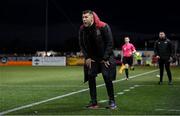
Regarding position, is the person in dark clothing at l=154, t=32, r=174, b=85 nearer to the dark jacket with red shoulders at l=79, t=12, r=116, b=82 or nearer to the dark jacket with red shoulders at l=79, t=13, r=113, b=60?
the dark jacket with red shoulders at l=79, t=12, r=116, b=82

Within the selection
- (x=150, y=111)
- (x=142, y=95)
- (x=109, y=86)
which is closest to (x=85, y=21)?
(x=109, y=86)

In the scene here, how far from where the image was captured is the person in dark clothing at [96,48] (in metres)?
10.3

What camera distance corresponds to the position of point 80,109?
413 inches

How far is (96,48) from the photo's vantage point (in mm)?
10484

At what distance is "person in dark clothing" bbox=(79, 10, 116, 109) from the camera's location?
33.9 feet

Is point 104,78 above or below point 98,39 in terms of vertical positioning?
below

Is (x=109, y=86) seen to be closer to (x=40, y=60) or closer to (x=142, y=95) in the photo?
(x=142, y=95)

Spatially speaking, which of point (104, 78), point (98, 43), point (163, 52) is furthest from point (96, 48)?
point (163, 52)

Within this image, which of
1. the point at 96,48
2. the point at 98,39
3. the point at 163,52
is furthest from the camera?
the point at 163,52

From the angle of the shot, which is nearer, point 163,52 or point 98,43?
point 98,43

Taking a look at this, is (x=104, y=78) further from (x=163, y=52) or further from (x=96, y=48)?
(x=163, y=52)

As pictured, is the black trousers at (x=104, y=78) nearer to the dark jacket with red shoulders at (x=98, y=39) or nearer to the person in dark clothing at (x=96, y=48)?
the person in dark clothing at (x=96, y=48)

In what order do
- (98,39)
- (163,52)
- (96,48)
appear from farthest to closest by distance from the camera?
(163,52) < (96,48) < (98,39)

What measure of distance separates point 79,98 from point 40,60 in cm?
3976
